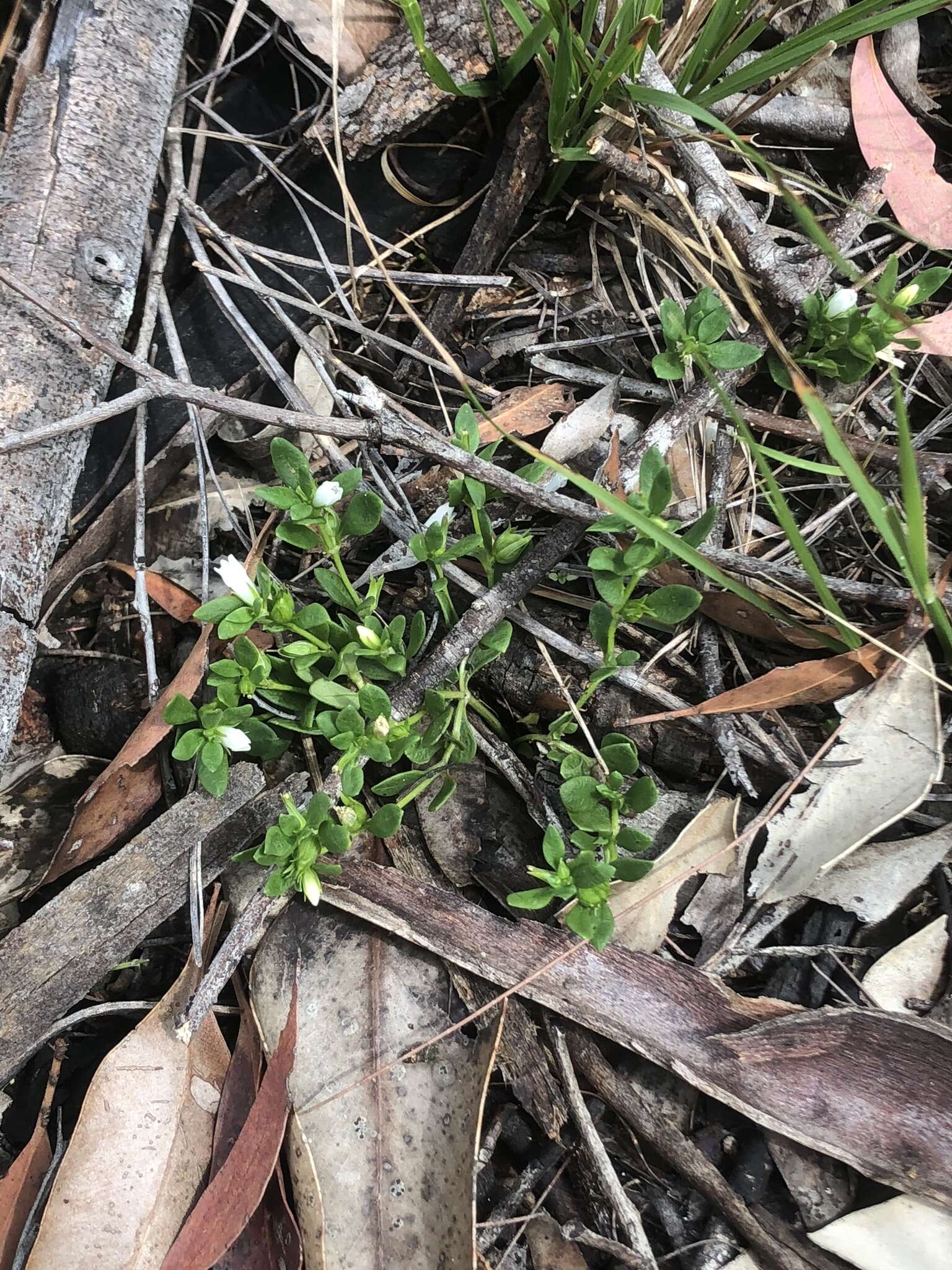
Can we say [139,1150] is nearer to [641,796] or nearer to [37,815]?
[37,815]

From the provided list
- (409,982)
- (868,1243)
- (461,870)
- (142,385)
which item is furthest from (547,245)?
(868,1243)

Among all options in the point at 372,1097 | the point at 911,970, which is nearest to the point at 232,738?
the point at 372,1097

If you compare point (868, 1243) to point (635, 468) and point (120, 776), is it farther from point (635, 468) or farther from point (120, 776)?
point (120, 776)

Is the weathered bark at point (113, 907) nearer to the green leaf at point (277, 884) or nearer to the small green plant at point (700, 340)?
the green leaf at point (277, 884)

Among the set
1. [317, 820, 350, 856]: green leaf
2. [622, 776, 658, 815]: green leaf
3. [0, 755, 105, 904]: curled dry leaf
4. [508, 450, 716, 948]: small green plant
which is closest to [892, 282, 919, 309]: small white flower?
[508, 450, 716, 948]: small green plant

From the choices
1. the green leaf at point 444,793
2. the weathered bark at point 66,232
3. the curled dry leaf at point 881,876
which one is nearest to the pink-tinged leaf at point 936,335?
the curled dry leaf at point 881,876
